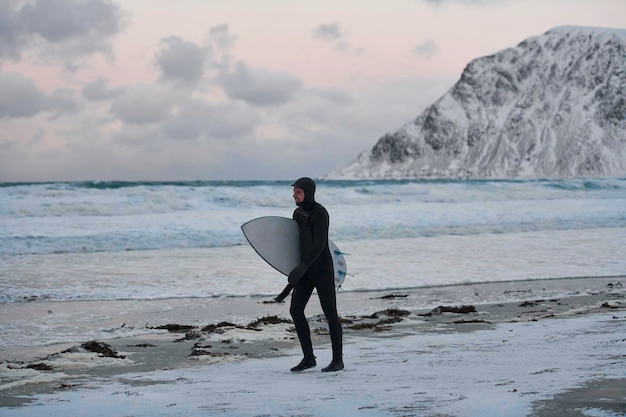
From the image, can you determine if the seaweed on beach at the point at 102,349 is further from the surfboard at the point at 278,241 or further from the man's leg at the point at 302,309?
the man's leg at the point at 302,309

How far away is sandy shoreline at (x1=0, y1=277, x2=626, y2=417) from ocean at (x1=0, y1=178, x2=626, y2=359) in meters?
0.82

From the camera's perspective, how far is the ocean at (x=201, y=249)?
12484 mm

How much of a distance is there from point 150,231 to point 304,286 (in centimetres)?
1867

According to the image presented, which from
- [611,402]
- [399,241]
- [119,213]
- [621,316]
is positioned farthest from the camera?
[119,213]

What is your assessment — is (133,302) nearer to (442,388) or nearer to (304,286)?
(304,286)

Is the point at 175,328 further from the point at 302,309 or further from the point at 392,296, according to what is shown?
the point at 392,296

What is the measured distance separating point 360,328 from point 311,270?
2.86 m

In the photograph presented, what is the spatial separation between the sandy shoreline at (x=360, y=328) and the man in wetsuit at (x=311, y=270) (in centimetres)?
38

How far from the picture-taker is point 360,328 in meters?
9.72

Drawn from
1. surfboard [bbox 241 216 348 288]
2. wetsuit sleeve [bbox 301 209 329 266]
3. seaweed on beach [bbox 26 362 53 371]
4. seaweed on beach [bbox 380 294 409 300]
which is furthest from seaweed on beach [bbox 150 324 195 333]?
seaweed on beach [bbox 380 294 409 300]

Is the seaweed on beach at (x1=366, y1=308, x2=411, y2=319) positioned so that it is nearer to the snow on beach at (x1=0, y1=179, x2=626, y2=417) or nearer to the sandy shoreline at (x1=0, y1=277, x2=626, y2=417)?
the sandy shoreline at (x1=0, y1=277, x2=626, y2=417)

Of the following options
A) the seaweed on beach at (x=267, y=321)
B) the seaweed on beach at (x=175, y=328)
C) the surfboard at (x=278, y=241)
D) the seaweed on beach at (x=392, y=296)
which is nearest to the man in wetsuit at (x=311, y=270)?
the surfboard at (x=278, y=241)

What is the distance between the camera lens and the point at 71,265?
17.5 meters

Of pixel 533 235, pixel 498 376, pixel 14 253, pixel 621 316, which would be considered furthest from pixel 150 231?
pixel 498 376
